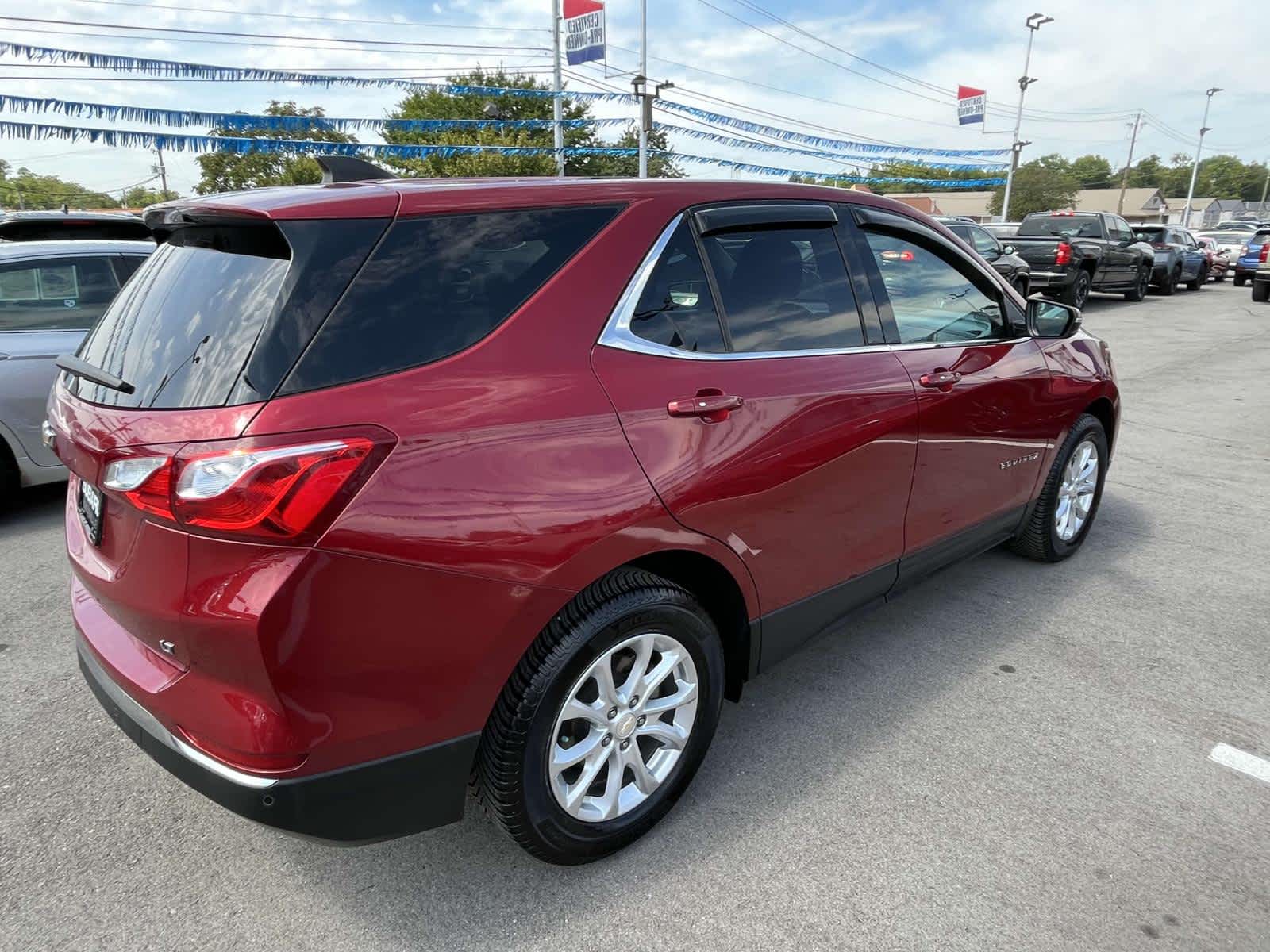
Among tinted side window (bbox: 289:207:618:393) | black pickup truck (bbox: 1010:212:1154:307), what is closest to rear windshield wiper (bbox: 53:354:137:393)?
tinted side window (bbox: 289:207:618:393)

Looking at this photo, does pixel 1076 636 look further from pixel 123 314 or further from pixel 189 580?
pixel 123 314

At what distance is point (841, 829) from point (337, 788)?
4.78 ft

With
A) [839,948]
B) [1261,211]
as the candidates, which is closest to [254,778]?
[839,948]

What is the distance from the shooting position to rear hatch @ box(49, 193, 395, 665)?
1.69m

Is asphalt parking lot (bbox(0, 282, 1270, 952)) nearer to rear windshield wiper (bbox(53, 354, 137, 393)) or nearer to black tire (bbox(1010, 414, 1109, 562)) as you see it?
black tire (bbox(1010, 414, 1109, 562))

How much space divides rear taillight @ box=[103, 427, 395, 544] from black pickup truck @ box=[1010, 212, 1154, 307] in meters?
15.4

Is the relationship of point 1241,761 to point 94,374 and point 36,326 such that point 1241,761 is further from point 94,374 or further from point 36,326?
point 36,326

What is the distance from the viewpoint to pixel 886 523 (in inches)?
116

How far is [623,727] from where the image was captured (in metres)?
2.21

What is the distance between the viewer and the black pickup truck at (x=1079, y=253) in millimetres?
15047

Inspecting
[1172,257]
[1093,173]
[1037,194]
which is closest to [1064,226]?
[1172,257]

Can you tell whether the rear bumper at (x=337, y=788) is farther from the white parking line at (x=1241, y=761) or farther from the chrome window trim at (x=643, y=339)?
the white parking line at (x=1241, y=761)

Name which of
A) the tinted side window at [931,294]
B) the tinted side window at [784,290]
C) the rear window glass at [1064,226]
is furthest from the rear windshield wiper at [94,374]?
the rear window glass at [1064,226]

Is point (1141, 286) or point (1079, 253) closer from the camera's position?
point (1079, 253)
